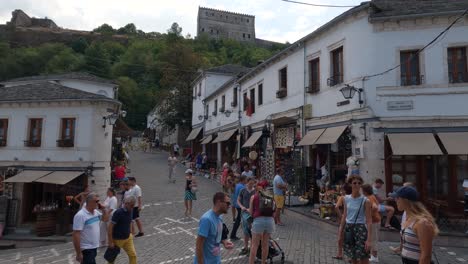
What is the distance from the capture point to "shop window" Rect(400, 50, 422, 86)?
1139 cm

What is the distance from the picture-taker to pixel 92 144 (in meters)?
16.8

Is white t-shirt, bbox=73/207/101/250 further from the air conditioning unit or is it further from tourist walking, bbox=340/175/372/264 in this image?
the air conditioning unit

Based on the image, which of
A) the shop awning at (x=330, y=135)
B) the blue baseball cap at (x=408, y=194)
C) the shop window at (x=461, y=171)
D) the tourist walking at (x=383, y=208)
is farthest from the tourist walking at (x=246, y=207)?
the shop window at (x=461, y=171)

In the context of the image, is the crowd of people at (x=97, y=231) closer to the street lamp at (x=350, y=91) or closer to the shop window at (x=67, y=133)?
the street lamp at (x=350, y=91)

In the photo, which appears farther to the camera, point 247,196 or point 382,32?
point 382,32

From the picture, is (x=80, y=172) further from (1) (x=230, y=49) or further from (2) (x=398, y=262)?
(1) (x=230, y=49)

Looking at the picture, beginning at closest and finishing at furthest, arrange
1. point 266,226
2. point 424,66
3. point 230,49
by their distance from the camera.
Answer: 1. point 266,226
2. point 424,66
3. point 230,49

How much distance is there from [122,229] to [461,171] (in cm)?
1056

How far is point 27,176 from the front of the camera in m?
16.5

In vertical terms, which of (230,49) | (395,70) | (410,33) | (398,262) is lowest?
(398,262)

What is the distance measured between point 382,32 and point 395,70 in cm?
139

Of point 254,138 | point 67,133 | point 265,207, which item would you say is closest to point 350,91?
point 265,207

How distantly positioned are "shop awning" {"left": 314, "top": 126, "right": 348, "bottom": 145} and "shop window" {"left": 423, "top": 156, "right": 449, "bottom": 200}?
9.60 ft

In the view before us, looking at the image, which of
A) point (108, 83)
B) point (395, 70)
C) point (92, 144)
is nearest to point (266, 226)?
point (395, 70)
